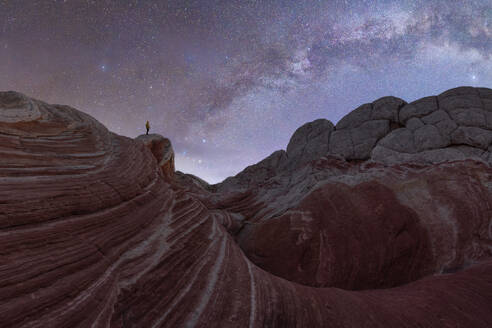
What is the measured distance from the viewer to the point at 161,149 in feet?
57.9

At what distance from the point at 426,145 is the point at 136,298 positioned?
20.6 metres

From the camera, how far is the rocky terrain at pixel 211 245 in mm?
2365

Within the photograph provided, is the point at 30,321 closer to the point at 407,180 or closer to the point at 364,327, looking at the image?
the point at 364,327

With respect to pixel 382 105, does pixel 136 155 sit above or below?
below

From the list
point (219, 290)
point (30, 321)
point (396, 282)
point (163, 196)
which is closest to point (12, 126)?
point (163, 196)

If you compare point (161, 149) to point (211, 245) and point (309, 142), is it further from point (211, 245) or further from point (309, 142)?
point (309, 142)

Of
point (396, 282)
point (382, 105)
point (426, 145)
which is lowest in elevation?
point (396, 282)

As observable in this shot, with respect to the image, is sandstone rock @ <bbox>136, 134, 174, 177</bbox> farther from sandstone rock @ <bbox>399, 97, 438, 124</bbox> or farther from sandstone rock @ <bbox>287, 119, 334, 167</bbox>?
sandstone rock @ <bbox>399, 97, 438, 124</bbox>

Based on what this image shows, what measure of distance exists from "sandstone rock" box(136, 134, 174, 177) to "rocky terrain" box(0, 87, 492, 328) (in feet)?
36.9

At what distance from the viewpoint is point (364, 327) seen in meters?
2.70

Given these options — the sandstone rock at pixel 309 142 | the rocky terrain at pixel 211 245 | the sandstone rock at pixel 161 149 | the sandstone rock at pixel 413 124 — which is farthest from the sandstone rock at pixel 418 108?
the sandstone rock at pixel 161 149

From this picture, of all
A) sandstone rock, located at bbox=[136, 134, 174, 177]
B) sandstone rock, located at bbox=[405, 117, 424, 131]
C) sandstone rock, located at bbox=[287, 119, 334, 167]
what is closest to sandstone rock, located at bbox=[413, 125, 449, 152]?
sandstone rock, located at bbox=[405, 117, 424, 131]

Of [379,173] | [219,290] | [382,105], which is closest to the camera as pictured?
[219,290]

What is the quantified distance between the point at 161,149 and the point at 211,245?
49.8 feet
